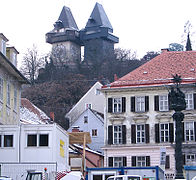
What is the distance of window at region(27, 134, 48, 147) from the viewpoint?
36.2 metres

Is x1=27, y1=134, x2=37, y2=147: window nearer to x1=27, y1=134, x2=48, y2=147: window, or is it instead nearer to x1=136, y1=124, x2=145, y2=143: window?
x1=27, y1=134, x2=48, y2=147: window

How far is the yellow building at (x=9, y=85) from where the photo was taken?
4088 cm

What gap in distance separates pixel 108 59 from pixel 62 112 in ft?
80.3

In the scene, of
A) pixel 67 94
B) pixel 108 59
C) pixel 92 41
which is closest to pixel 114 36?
pixel 92 41

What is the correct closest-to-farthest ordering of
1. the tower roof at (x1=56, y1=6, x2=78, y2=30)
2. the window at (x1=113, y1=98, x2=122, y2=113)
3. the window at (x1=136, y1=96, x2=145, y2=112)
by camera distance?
the window at (x1=136, y1=96, x2=145, y2=112) → the window at (x1=113, y1=98, x2=122, y2=113) → the tower roof at (x1=56, y1=6, x2=78, y2=30)

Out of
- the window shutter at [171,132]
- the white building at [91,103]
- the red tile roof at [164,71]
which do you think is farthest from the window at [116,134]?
the white building at [91,103]

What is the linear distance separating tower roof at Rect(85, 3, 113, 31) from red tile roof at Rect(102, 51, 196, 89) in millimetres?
89139

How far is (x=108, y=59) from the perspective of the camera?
12044 centimetres

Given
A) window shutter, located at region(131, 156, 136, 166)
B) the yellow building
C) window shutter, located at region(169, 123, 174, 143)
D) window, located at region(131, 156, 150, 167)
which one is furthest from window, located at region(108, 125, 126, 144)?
the yellow building

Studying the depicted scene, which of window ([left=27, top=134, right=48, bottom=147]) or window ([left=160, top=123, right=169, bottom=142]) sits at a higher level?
window ([left=160, top=123, right=169, bottom=142])

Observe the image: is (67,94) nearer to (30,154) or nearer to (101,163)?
(101,163)

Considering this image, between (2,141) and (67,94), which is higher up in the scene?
(67,94)

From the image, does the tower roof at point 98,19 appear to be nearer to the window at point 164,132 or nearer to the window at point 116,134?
the window at point 116,134

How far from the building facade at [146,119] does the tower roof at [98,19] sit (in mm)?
92015
